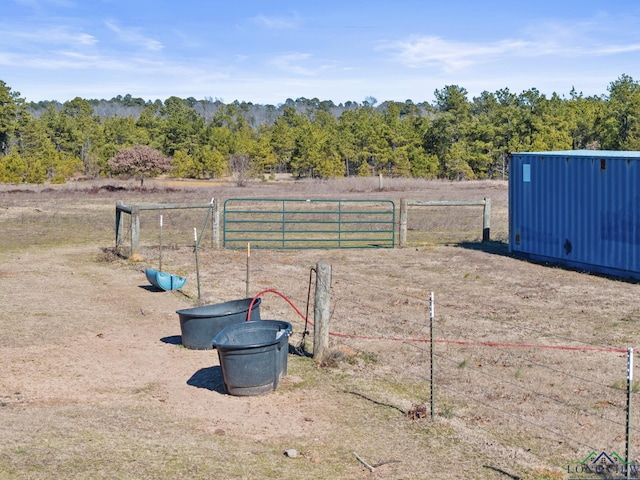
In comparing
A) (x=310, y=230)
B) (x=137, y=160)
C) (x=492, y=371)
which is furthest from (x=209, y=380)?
(x=137, y=160)

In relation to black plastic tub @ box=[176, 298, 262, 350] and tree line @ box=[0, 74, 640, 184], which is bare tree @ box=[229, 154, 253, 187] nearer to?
tree line @ box=[0, 74, 640, 184]

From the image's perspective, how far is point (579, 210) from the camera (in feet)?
58.3

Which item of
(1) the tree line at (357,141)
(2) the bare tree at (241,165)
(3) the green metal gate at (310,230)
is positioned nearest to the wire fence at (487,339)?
(3) the green metal gate at (310,230)

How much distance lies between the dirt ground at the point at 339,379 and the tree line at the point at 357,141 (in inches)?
1591

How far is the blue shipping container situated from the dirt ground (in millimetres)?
774

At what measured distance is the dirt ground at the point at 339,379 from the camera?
6.92 meters

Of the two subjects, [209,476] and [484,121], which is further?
[484,121]

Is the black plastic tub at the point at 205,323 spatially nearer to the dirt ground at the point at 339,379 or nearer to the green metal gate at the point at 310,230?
the dirt ground at the point at 339,379

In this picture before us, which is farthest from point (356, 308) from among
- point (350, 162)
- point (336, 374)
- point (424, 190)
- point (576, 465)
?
point (350, 162)

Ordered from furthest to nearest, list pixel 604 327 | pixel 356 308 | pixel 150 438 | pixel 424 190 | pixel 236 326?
pixel 424 190 → pixel 356 308 → pixel 604 327 → pixel 236 326 → pixel 150 438

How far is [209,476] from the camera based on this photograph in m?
6.46

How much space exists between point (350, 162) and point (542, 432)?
67.7m

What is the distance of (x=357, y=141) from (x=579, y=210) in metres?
53.9

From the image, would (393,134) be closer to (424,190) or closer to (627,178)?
(424,190)
